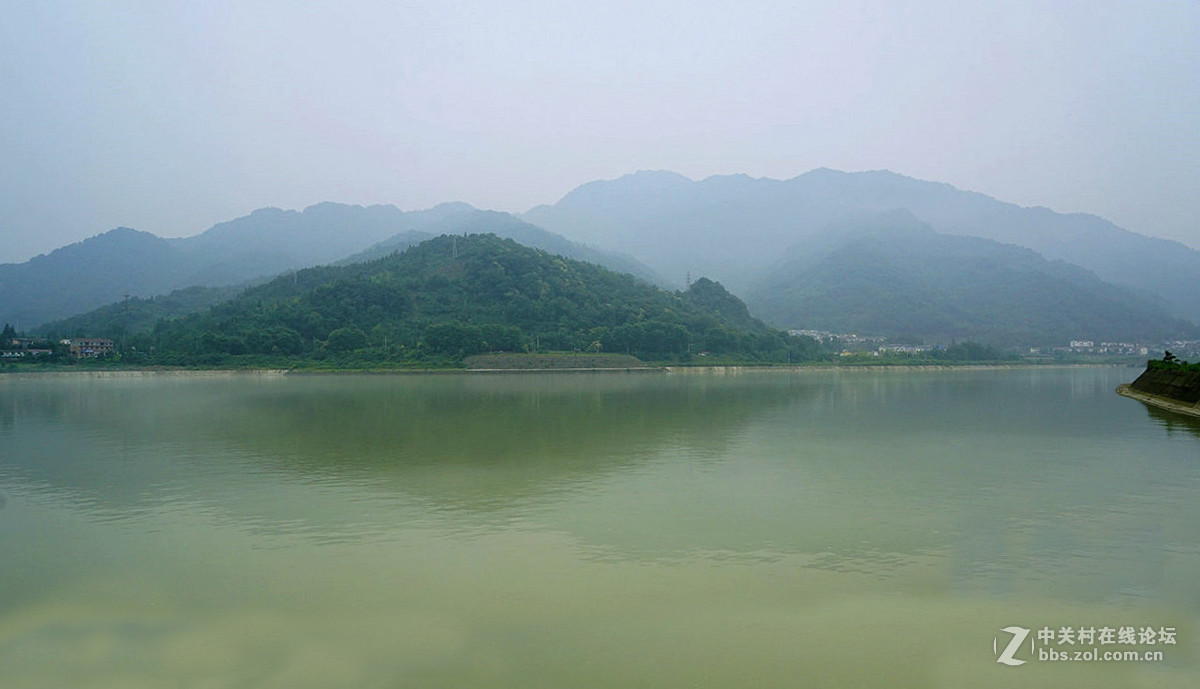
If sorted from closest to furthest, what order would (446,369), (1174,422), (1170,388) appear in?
(1174,422)
(1170,388)
(446,369)

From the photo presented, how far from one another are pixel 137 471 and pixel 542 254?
109 meters

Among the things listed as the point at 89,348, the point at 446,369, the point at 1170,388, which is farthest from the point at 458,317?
the point at 1170,388

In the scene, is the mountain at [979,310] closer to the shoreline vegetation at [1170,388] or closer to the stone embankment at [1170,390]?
the shoreline vegetation at [1170,388]

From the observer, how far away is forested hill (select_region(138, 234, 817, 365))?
88875 mm

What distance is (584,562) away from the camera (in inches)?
379

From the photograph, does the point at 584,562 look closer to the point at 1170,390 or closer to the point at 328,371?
the point at 1170,390

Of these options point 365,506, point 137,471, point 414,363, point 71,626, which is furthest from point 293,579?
point 414,363

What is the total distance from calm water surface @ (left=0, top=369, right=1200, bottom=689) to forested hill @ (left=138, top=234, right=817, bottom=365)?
70.1 m

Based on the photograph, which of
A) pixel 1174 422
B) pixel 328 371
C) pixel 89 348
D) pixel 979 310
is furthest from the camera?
pixel 979 310

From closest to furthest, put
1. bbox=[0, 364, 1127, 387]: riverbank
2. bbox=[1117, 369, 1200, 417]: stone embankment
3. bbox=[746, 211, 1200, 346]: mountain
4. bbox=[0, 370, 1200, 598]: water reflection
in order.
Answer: bbox=[0, 370, 1200, 598]: water reflection → bbox=[1117, 369, 1200, 417]: stone embankment → bbox=[0, 364, 1127, 387]: riverbank → bbox=[746, 211, 1200, 346]: mountain

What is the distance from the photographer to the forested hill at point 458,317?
292 ft

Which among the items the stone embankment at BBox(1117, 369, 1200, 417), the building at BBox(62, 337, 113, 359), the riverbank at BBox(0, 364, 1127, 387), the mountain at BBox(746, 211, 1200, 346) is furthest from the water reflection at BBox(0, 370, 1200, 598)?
the mountain at BBox(746, 211, 1200, 346)

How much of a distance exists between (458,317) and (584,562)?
9614 cm

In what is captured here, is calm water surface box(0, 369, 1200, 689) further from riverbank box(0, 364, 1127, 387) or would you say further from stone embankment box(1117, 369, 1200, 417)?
riverbank box(0, 364, 1127, 387)
